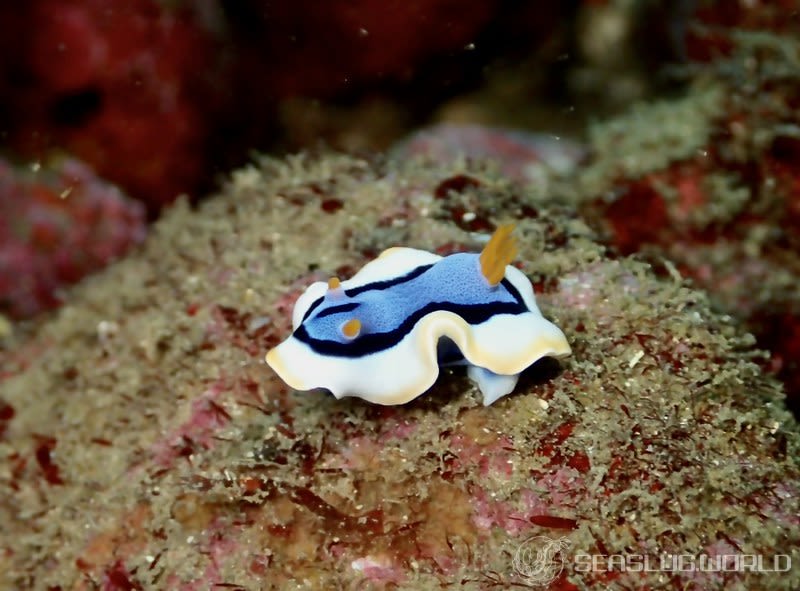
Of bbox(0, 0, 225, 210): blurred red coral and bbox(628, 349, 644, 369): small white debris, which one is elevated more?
bbox(0, 0, 225, 210): blurred red coral

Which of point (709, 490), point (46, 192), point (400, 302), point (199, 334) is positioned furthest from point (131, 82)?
point (709, 490)

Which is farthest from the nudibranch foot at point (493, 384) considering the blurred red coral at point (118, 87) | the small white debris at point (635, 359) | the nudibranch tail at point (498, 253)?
the blurred red coral at point (118, 87)

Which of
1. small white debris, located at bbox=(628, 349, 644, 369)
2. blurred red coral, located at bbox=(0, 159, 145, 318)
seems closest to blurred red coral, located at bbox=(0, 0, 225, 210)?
blurred red coral, located at bbox=(0, 159, 145, 318)

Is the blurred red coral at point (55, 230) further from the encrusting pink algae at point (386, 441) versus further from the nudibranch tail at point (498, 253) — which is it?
the nudibranch tail at point (498, 253)

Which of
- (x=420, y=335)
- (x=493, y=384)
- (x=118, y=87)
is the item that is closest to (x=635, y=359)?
(x=493, y=384)

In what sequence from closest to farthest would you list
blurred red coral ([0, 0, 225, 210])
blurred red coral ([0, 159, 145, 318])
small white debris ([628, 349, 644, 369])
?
1. small white debris ([628, 349, 644, 369])
2. blurred red coral ([0, 0, 225, 210])
3. blurred red coral ([0, 159, 145, 318])

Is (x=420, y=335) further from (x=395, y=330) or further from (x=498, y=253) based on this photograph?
(x=498, y=253)

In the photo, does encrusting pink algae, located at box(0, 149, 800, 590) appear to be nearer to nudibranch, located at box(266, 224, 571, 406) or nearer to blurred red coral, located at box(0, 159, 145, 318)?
nudibranch, located at box(266, 224, 571, 406)

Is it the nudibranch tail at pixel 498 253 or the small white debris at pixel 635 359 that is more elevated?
the nudibranch tail at pixel 498 253
